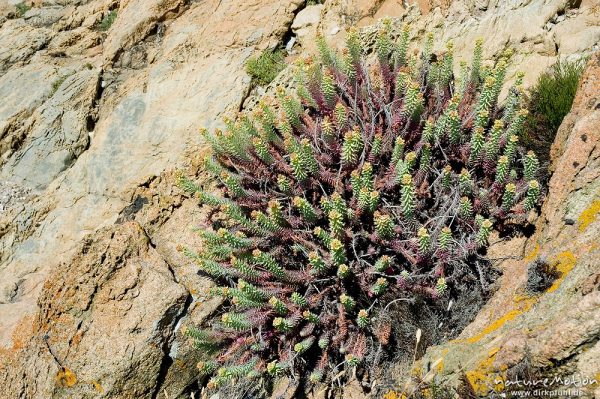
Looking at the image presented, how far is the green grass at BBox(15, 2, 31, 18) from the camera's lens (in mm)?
11125

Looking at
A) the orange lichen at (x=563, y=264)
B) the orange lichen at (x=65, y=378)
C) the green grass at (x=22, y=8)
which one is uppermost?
the green grass at (x=22, y=8)

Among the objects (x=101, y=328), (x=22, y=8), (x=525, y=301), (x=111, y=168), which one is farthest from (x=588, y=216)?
(x=22, y=8)

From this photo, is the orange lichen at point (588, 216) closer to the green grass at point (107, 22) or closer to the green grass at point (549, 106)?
the green grass at point (549, 106)

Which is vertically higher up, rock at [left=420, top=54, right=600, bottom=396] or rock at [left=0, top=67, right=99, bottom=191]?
rock at [left=0, top=67, right=99, bottom=191]

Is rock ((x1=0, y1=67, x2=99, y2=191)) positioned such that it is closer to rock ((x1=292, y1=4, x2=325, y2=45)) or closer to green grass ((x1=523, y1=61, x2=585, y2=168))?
rock ((x1=292, y1=4, x2=325, y2=45))

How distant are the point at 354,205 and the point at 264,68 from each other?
2967 mm

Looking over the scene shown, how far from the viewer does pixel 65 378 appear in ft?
16.6

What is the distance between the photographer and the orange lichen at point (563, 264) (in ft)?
11.0

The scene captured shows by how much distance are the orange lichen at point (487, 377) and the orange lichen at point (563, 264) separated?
2.09 feet

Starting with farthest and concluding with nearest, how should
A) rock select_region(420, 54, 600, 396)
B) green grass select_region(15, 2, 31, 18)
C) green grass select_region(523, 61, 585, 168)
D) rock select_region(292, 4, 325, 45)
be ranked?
1. green grass select_region(15, 2, 31, 18)
2. rock select_region(292, 4, 325, 45)
3. green grass select_region(523, 61, 585, 168)
4. rock select_region(420, 54, 600, 396)

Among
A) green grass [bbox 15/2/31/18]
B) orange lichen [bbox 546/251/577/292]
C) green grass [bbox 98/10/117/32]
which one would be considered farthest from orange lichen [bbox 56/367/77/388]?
green grass [bbox 15/2/31/18]

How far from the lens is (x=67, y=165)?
7.70 m

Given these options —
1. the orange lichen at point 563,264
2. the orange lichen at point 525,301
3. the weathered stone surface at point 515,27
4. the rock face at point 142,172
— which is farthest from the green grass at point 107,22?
the orange lichen at point 563,264

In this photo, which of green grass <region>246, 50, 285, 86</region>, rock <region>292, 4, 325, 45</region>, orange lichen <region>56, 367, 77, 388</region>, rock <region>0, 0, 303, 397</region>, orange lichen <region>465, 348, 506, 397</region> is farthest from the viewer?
rock <region>292, 4, 325, 45</region>
